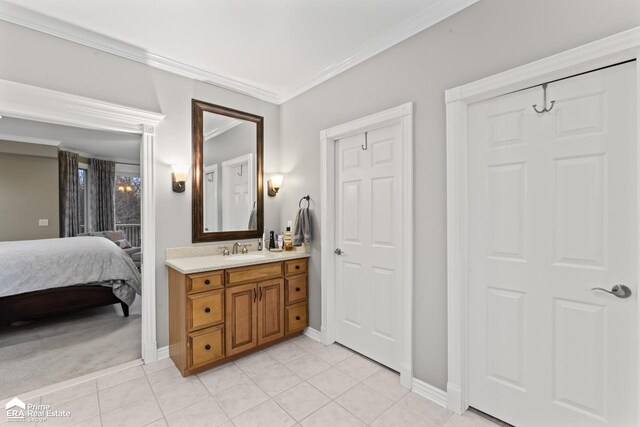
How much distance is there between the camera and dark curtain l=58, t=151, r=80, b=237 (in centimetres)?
567

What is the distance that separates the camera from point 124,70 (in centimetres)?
245

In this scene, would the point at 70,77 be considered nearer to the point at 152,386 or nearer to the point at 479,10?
the point at 152,386

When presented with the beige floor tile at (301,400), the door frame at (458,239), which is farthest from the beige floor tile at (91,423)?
the door frame at (458,239)

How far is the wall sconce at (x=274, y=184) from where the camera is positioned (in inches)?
130

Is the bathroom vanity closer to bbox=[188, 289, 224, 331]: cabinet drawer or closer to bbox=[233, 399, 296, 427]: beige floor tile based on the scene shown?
bbox=[188, 289, 224, 331]: cabinet drawer

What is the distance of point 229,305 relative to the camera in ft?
8.13

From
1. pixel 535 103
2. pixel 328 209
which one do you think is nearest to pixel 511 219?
pixel 535 103

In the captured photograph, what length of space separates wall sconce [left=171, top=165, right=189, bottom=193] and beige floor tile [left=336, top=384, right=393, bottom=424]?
7.09 feet

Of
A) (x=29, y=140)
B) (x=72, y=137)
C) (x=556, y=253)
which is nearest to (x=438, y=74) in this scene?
(x=556, y=253)

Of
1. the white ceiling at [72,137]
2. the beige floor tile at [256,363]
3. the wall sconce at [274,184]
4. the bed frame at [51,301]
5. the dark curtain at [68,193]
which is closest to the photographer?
the beige floor tile at [256,363]

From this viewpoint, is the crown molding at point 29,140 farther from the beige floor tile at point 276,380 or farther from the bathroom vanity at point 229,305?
the beige floor tile at point 276,380

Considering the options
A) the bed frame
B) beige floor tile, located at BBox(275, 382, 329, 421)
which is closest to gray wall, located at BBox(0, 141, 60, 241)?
the bed frame

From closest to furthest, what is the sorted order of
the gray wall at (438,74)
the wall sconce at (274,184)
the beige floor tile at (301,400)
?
1. the gray wall at (438,74)
2. the beige floor tile at (301,400)
3. the wall sconce at (274,184)

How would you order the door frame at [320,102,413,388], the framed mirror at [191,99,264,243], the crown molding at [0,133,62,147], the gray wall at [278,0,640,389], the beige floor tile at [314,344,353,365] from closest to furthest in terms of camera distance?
the gray wall at [278,0,640,389] → the door frame at [320,102,413,388] → the beige floor tile at [314,344,353,365] → the framed mirror at [191,99,264,243] → the crown molding at [0,133,62,147]
